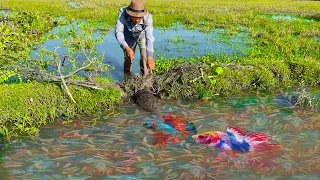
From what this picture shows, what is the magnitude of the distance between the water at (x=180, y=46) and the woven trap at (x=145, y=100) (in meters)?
1.31

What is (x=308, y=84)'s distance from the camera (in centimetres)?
625

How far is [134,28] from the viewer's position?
18.6 feet

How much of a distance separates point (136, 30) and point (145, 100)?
4.76 feet

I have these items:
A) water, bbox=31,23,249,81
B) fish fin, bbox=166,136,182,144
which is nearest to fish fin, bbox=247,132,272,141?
fish fin, bbox=166,136,182,144

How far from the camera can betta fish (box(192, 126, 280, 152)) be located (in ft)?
13.0

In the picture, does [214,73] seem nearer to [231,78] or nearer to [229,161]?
[231,78]

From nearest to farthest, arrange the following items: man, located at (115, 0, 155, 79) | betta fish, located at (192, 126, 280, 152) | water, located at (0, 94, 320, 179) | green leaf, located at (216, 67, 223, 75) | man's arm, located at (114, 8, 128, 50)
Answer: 1. water, located at (0, 94, 320, 179)
2. betta fish, located at (192, 126, 280, 152)
3. man, located at (115, 0, 155, 79)
4. man's arm, located at (114, 8, 128, 50)
5. green leaf, located at (216, 67, 223, 75)

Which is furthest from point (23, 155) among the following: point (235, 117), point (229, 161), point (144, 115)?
point (235, 117)

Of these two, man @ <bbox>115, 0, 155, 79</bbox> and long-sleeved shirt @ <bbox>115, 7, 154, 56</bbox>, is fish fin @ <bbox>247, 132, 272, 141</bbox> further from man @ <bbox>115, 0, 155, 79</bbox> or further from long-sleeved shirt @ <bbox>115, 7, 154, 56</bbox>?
long-sleeved shirt @ <bbox>115, 7, 154, 56</bbox>

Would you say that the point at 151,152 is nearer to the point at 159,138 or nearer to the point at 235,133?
the point at 159,138

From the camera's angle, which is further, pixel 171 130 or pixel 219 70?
pixel 219 70

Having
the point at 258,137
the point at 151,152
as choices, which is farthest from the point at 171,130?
the point at 258,137

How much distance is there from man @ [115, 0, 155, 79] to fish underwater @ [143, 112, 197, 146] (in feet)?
3.45

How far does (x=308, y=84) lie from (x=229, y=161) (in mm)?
3499
